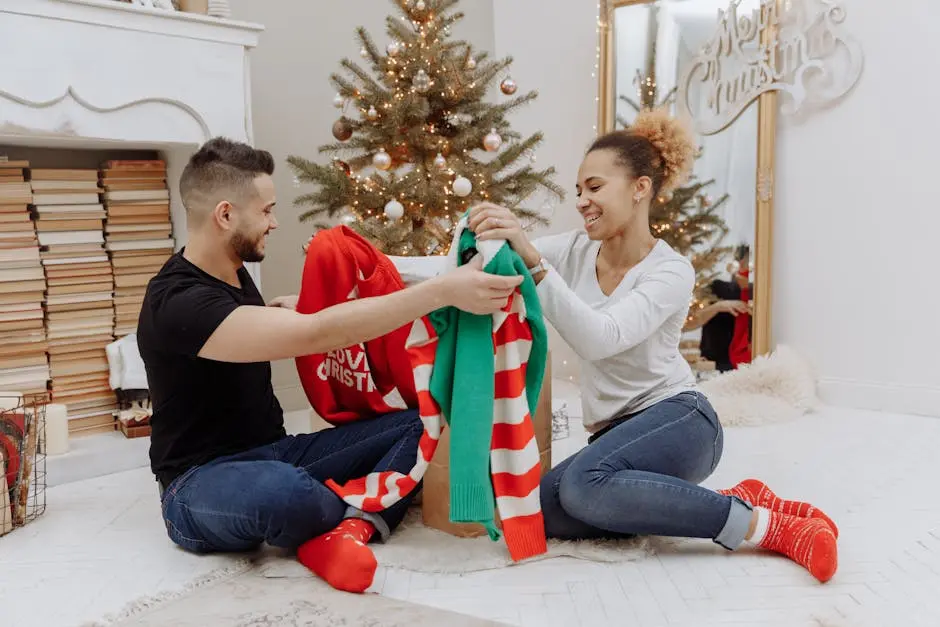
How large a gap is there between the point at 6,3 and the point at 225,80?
760 millimetres

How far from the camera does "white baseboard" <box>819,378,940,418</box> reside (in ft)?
11.6

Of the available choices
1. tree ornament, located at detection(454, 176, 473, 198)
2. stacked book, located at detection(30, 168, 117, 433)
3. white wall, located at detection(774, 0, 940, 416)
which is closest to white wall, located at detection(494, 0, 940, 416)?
white wall, located at detection(774, 0, 940, 416)

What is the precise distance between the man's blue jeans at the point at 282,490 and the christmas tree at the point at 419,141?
1.07 meters

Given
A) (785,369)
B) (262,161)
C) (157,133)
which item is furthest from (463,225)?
(785,369)

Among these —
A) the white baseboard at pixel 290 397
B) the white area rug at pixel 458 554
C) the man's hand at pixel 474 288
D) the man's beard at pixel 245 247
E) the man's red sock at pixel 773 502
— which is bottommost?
the white area rug at pixel 458 554

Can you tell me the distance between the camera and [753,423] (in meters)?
3.39

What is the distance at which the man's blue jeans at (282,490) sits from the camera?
190 centimetres

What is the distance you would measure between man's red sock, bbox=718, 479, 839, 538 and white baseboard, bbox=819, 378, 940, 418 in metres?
1.72

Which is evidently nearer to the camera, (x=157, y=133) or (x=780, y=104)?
(x=157, y=133)

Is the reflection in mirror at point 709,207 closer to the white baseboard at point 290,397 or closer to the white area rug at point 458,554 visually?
the white baseboard at point 290,397

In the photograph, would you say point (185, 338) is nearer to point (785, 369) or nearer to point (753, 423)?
point (753, 423)

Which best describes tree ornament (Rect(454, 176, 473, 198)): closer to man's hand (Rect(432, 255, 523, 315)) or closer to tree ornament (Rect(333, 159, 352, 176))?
tree ornament (Rect(333, 159, 352, 176))

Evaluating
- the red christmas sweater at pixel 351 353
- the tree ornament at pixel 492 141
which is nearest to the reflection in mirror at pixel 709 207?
the tree ornament at pixel 492 141

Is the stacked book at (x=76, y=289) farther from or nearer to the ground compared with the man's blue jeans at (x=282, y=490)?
farther from the ground
